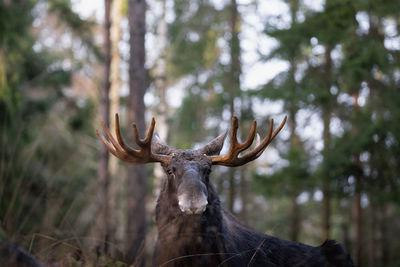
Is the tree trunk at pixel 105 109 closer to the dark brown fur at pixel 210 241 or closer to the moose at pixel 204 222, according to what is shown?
the moose at pixel 204 222

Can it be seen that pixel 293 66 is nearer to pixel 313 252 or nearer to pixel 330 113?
pixel 330 113

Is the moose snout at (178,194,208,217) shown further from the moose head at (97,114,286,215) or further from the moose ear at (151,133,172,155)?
the moose ear at (151,133,172,155)

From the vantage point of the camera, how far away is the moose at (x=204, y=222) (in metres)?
4.00

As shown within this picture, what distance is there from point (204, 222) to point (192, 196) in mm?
473

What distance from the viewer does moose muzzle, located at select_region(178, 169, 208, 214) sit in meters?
3.76

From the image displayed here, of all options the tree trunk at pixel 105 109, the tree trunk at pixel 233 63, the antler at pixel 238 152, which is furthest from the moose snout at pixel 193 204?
the tree trunk at pixel 233 63

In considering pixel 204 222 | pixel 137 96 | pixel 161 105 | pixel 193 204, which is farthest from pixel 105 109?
pixel 193 204

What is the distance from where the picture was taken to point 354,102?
11727 mm

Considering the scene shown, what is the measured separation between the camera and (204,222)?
4.14m

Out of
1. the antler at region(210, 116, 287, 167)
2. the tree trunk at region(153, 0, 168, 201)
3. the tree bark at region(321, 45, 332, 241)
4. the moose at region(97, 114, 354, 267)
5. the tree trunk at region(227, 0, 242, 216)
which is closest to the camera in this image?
the moose at region(97, 114, 354, 267)

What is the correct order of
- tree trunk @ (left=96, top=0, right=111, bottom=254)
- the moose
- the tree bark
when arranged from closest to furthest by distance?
the moose < tree trunk @ (left=96, top=0, right=111, bottom=254) < the tree bark

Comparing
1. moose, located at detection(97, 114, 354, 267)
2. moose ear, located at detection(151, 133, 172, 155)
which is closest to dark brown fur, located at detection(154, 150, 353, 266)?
moose, located at detection(97, 114, 354, 267)

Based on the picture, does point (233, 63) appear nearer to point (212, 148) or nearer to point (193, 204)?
point (212, 148)

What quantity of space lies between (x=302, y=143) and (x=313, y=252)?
9912mm
